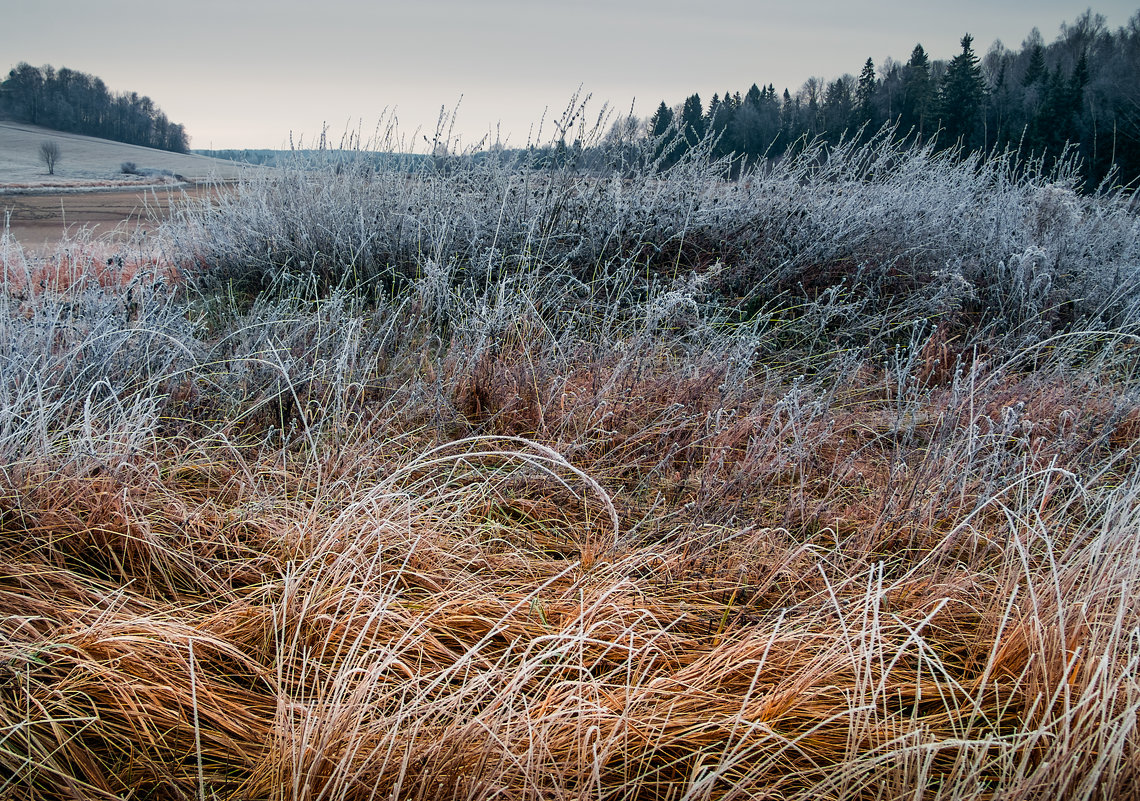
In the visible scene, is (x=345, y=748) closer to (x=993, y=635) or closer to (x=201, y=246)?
(x=993, y=635)

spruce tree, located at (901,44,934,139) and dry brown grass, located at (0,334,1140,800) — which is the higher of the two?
spruce tree, located at (901,44,934,139)

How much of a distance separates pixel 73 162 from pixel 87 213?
578 inches

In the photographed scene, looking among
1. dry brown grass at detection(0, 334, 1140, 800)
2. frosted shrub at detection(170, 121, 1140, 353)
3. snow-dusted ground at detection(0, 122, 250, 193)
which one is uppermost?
snow-dusted ground at detection(0, 122, 250, 193)

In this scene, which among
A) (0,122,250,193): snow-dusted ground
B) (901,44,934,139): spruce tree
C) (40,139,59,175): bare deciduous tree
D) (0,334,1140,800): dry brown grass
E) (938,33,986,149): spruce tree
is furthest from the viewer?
(901,44,934,139): spruce tree

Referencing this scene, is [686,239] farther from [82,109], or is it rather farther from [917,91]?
[917,91]

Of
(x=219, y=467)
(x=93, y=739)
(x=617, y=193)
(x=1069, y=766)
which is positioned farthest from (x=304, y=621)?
(x=617, y=193)

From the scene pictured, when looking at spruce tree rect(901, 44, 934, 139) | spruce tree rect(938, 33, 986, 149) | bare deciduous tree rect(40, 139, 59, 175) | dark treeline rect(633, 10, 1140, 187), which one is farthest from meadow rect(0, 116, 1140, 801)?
spruce tree rect(901, 44, 934, 139)

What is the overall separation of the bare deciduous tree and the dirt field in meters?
7.15

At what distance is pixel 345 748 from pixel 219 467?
4.73 ft

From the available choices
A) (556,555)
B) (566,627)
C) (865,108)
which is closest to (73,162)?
(556,555)

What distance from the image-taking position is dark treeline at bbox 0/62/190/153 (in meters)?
19.3

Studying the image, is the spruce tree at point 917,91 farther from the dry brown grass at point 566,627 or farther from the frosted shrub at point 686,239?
the dry brown grass at point 566,627

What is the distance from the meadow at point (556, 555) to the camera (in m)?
1.22

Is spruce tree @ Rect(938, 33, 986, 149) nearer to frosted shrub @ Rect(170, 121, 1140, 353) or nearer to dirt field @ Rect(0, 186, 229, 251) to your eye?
frosted shrub @ Rect(170, 121, 1140, 353)
